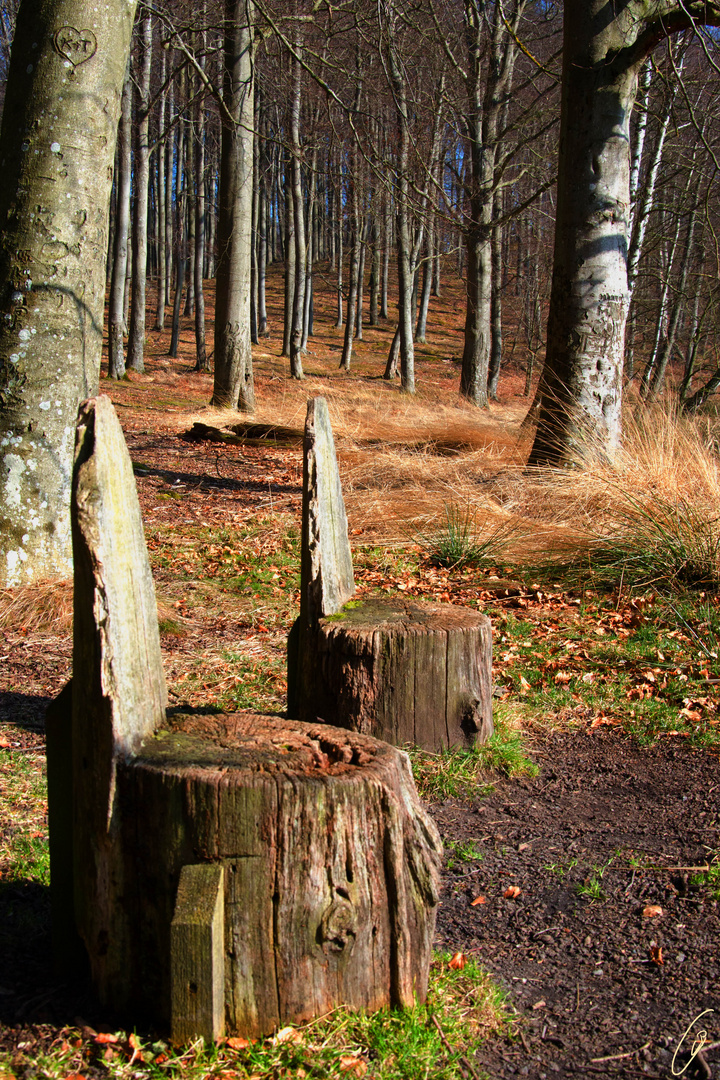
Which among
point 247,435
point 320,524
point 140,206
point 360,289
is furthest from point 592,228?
point 360,289

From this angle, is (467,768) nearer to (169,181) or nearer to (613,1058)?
(613,1058)

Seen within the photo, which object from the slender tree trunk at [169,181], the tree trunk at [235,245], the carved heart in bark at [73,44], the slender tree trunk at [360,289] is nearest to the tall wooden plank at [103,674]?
the carved heart in bark at [73,44]

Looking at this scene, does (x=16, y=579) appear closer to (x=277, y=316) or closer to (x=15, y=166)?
(x=15, y=166)

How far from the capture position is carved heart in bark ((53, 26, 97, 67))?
4.60 meters

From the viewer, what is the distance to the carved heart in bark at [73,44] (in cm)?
460

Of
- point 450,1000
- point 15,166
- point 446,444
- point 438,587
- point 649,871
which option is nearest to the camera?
point 450,1000

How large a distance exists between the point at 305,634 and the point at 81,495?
5.27 ft

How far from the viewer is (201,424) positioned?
11492 millimetres

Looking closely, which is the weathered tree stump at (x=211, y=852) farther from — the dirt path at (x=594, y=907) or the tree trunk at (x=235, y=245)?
the tree trunk at (x=235, y=245)

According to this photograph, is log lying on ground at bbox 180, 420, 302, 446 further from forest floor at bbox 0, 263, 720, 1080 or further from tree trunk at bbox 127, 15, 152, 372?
tree trunk at bbox 127, 15, 152, 372

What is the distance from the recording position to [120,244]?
19.1m

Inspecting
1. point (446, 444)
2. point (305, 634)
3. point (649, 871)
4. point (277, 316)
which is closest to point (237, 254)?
point (446, 444)

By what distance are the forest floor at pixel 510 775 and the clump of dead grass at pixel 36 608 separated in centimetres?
1

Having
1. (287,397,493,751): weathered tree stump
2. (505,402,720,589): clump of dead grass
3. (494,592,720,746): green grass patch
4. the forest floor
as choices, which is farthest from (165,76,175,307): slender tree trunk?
(287,397,493,751): weathered tree stump
